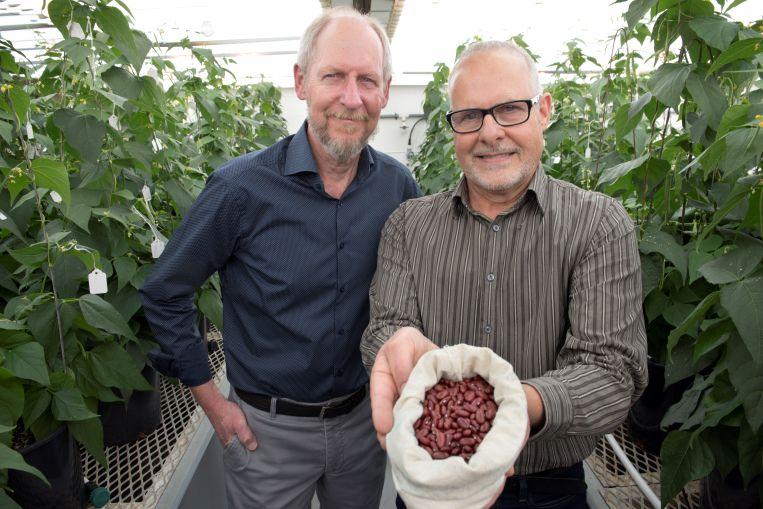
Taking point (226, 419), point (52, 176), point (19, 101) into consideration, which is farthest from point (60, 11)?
point (226, 419)

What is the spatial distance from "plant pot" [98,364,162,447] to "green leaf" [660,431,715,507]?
165 centimetres

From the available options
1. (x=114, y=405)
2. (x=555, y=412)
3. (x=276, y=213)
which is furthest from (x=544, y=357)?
(x=114, y=405)

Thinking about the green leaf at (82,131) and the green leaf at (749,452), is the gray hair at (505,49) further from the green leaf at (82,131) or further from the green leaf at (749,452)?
the green leaf at (82,131)

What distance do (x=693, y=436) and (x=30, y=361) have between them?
5.23 ft

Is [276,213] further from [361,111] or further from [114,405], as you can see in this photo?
[114,405]

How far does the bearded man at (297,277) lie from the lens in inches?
58.2

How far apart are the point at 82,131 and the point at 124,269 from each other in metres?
0.45

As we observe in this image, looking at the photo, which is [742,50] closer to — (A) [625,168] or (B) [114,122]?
(A) [625,168]

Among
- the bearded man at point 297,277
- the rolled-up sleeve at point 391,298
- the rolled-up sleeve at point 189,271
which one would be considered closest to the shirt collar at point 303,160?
the bearded man at point 297,277

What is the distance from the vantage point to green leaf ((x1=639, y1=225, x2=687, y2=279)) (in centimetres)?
139

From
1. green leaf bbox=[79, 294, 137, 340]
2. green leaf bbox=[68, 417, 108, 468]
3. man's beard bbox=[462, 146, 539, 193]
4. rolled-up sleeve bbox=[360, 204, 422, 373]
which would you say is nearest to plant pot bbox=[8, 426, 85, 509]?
green leaf bbox=[68, 417, 108, 468]

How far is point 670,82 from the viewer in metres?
1.30

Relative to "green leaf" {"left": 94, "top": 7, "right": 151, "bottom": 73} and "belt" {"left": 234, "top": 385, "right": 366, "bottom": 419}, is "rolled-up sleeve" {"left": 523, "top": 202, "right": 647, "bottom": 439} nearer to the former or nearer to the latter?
"belt" {"left": 234, "top": 385, "right": 366, "bottom": 419}

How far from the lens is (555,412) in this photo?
3.11 feet
